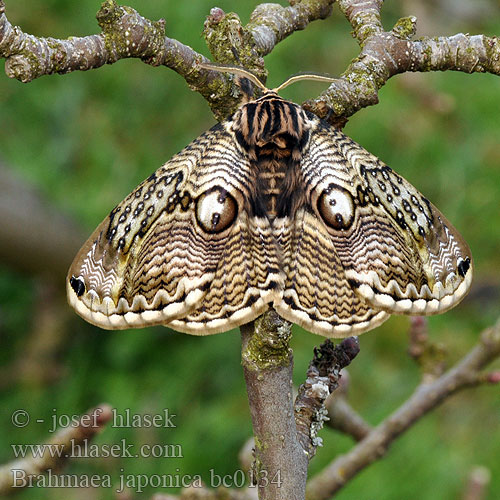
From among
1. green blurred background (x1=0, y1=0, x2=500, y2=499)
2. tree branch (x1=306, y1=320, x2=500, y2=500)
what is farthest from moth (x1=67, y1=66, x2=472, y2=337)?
green blurred background (x1=0, y1=0, x2=500, y2=499)

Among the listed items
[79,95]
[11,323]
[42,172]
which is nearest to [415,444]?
[11,323]

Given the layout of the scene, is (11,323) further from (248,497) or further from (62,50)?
(62,50)

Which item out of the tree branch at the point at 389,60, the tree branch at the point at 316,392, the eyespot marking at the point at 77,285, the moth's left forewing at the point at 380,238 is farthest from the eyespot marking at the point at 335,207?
the eyespot marking at the point at 77,285

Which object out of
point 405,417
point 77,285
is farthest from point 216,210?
point 405,417

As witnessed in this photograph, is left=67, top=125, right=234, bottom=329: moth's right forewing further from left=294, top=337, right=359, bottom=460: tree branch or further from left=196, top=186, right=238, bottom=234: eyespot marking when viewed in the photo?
left=294, top=337, right=359, bottom=460: tree branch

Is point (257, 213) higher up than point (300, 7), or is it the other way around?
point (300, 7)

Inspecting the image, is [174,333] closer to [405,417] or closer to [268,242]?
[405,417]
